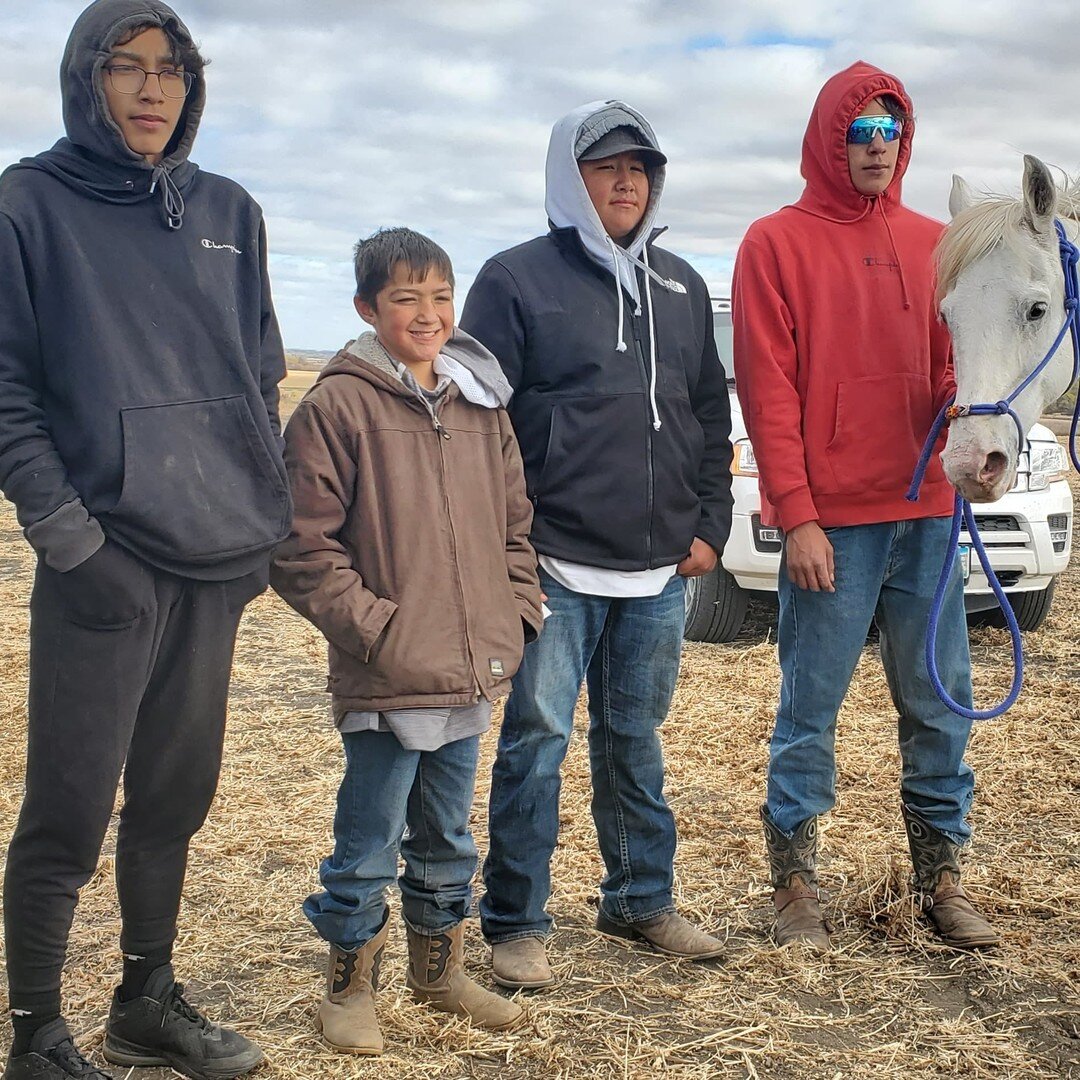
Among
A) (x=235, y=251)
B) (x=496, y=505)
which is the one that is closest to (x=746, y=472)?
(x=496, y=505)

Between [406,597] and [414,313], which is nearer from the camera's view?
[406,597]

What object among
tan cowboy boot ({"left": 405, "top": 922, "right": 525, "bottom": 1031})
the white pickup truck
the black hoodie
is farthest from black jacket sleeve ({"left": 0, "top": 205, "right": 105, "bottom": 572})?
the white pickup truck

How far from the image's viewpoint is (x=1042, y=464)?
634 centimetres

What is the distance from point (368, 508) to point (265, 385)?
0.35 meters

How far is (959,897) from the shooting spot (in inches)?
126

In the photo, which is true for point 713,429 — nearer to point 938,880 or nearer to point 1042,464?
point 938,880

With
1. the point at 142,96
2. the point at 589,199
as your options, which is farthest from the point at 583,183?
the point at 142,96

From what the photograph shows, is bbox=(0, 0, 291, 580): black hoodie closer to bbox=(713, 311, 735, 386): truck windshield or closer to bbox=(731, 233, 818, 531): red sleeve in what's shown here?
bbox=(731, 233, 818, 531): red sleeve

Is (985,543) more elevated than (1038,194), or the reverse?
(1038,194)

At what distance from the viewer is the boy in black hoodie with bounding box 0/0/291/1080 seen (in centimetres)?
216

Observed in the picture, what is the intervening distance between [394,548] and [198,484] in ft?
1.55

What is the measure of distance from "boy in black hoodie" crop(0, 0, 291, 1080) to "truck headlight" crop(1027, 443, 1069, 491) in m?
5.03

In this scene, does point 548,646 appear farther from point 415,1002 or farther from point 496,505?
point 415,1002

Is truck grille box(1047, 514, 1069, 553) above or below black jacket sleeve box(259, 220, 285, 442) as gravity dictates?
below
